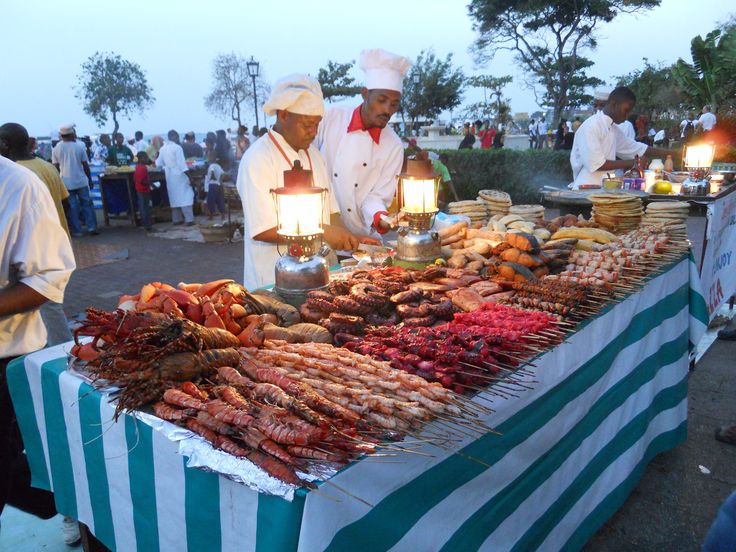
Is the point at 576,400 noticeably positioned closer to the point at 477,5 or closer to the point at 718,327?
the point at 718,327

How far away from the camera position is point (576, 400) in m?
2.77

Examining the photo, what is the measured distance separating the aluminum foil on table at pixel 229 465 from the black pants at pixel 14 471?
1404mm

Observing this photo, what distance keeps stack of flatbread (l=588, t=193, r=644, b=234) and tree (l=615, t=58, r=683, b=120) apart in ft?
103

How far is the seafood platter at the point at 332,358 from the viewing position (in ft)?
5.37

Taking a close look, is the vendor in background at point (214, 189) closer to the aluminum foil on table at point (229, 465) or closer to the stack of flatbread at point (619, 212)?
the stack of flatbread at point (619, 212)

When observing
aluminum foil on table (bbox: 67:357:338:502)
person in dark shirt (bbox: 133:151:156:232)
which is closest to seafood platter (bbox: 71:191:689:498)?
aluminum foil on table (bbox: 67:357:338:502)

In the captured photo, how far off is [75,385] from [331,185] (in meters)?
2.92

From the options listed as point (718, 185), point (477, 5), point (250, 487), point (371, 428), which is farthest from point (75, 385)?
point (477, 5)

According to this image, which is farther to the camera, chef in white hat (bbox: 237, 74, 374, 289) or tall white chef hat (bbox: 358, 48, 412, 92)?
tall white chef hat (bbox: 358, 48, 412, 92)

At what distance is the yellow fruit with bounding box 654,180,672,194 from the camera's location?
623cm

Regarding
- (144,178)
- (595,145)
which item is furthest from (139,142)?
(595,145)

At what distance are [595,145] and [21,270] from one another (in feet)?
23.2

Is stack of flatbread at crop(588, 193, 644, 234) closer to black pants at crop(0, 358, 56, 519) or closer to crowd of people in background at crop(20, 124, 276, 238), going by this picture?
black pants at crop(0, 358, 56, 519)

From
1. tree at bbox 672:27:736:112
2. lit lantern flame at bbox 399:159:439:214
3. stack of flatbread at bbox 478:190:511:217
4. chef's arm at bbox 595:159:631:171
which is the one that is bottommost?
stack of flatbread at bbox 478:190:511:217
